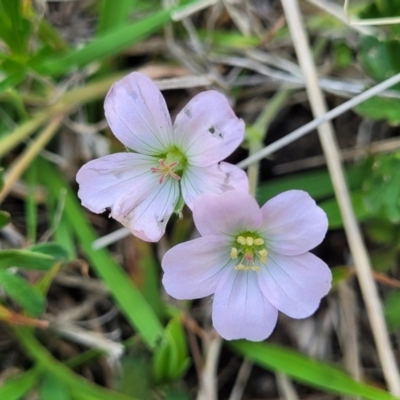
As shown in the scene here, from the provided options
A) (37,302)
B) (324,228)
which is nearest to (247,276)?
(324,228)

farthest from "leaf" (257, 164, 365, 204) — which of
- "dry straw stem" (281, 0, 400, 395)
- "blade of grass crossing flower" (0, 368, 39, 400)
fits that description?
"blade of grass crossing flower" (0, 368, 39, 400)

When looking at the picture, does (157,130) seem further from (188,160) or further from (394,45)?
(394,45)

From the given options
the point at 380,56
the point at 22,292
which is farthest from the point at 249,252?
the point at 380,56

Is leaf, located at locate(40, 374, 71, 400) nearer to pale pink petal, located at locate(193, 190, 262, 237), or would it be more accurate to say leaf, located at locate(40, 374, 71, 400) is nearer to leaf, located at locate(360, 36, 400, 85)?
pale pink petal, located at locate(193, 190, 262, 237)

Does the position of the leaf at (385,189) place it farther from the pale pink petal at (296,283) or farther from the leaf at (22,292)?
the leaf at (22,292)

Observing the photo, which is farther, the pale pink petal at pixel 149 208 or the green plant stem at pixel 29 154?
the green plant stem at pixel 29 154

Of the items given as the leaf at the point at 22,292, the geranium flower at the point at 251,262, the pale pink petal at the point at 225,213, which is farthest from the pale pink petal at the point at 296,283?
the leaf at the point at 22,292

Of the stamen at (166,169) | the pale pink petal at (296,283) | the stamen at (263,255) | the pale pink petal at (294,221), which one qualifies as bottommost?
the pale pink petal at (296,283)
